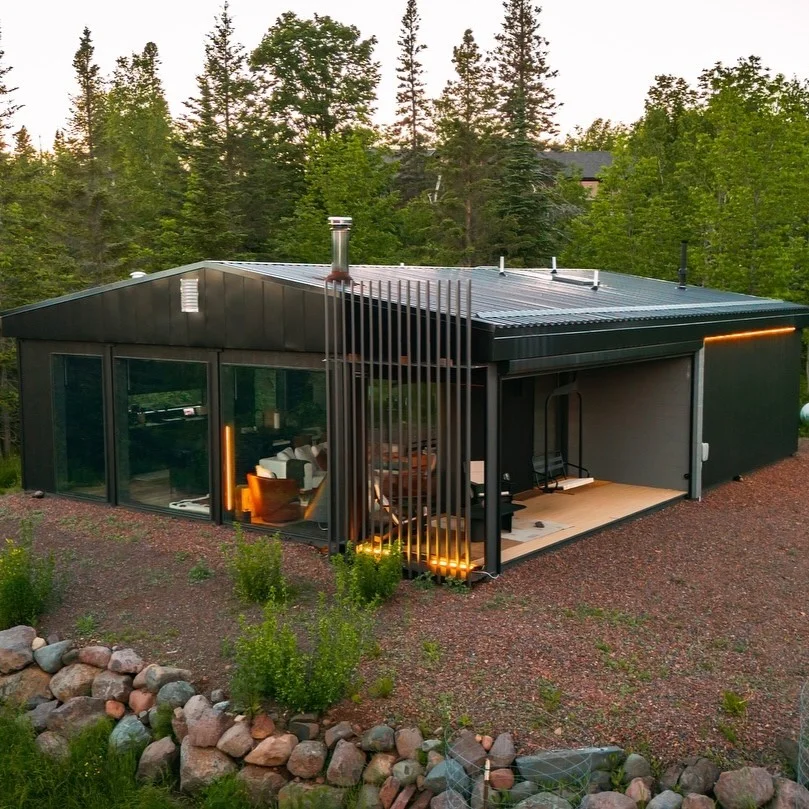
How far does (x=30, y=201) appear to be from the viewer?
73.7ft

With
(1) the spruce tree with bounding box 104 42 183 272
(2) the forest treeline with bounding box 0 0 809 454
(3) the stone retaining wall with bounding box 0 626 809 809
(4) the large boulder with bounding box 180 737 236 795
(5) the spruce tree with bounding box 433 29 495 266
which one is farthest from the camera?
(5) the spruce tree with bounding box 433 29 495 266

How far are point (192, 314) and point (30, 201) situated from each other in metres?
15.4

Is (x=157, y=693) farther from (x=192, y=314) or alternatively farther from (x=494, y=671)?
(x=192, y=314)

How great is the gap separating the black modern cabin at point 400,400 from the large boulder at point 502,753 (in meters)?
2.39

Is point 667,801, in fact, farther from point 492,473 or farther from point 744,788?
point 492,473

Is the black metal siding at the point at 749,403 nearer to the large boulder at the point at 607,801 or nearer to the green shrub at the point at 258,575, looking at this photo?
the green shrub at the point at 258,575

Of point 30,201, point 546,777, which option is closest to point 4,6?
point 30,201

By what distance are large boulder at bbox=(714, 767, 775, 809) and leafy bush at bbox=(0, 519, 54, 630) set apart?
486 centimetres

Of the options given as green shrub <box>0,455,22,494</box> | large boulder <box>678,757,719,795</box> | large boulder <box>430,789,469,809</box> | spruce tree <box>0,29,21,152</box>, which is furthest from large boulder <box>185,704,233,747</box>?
spruce tree <box>0,29,21,152</box>

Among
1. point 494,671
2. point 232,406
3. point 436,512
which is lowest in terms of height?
point 494,671

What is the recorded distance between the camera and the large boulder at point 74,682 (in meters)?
6.18

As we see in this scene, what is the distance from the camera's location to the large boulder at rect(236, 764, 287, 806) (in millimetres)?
5211

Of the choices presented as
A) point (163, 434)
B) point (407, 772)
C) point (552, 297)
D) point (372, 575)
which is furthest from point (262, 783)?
point (552, 297)

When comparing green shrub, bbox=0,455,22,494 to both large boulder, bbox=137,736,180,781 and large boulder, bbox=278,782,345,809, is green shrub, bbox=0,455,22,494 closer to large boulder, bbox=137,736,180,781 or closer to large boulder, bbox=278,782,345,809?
large boulder, bbox=137,736,180,781
